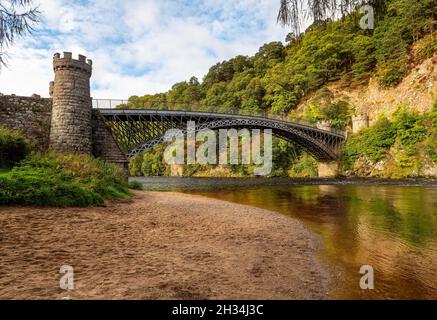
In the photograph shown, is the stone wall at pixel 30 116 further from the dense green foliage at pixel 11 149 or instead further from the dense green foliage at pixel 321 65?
the dense green foliage at pixel 321 65

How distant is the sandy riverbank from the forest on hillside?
1925 centimetres

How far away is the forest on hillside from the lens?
4078 cm

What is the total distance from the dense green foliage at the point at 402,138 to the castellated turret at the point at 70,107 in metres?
35.3

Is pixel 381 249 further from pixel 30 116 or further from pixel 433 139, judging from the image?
pixel 433 139

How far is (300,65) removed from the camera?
63.4 meters

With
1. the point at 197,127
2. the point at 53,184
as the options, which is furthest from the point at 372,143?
the point at 53,184

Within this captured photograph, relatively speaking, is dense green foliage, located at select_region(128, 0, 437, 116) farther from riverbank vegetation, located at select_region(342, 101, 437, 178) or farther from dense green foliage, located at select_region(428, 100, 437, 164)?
dense green foliage, located at select_region(428, 100, 437, 164)

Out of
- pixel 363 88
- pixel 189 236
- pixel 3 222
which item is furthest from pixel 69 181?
pixel 363 88

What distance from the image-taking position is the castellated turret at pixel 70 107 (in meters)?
18.6

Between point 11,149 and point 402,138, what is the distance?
130ft

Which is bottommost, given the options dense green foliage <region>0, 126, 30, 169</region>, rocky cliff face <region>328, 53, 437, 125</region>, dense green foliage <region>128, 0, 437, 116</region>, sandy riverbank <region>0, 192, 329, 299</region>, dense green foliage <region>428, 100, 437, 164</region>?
sandy riverbank <region>0, 192, 329, 299</region>

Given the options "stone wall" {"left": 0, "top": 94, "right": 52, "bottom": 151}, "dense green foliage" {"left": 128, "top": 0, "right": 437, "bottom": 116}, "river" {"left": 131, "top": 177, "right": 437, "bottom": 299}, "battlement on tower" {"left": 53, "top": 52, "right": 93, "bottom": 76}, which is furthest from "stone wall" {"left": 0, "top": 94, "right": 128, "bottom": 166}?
"river" {"left": 131, "top": 177, "right": 437, "bottom": 299}

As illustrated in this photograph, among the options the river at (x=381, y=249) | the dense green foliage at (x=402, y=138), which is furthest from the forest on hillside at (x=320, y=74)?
the river at (x=381, y=249)
